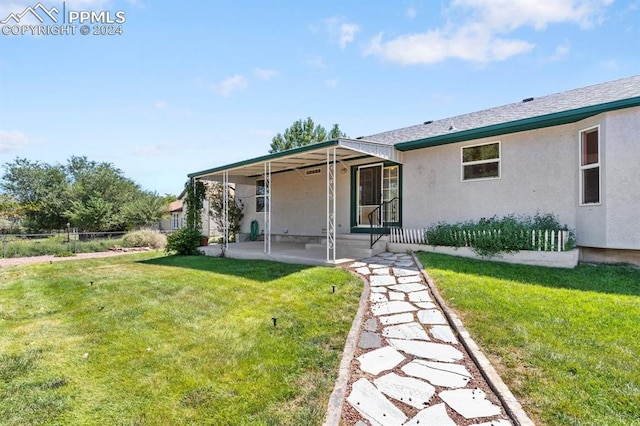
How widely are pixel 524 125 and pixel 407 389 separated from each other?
7048 millimetres

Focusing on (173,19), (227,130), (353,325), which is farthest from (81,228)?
(353,325)

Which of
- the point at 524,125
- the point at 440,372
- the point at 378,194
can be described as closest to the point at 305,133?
the point at 378,194

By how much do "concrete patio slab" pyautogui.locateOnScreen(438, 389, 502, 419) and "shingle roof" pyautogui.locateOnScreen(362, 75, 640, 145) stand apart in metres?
6.90

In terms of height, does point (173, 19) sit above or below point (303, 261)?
above

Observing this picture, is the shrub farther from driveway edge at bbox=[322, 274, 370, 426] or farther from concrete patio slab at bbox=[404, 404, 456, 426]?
concrete patio slab at bbox=[404, 404, 456, 426]

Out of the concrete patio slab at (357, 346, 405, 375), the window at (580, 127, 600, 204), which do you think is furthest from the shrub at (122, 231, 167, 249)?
the window at (580, 127, 600, 204)

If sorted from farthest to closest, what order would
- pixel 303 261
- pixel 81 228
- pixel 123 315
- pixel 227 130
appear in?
pixel 81 228, pixel 227 130, pixel 303 261, pixel 123 315

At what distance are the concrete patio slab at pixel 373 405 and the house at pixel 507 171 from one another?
456 centimetres

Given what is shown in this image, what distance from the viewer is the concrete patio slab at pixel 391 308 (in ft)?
Result: 15.1

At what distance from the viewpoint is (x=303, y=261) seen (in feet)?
26.5

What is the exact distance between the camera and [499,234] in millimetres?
7262

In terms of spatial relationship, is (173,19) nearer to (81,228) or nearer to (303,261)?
(303,261)

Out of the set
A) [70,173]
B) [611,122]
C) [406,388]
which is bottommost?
[406,388]

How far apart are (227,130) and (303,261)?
351 inches
